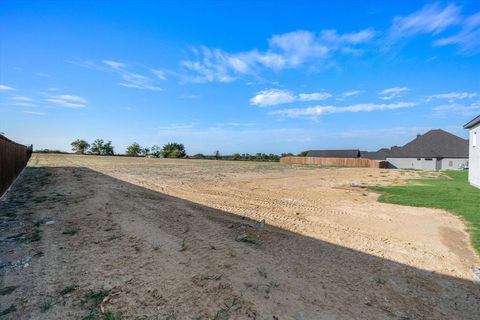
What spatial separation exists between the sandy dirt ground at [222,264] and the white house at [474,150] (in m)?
9.43

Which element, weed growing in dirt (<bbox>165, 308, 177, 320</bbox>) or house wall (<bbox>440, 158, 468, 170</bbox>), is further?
house wall (<bbox>440, 158, 468, 170</bbox>)

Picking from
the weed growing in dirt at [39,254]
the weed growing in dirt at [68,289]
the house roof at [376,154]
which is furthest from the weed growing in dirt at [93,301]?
the house roof at [376,154]

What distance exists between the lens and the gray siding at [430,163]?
3593 cm

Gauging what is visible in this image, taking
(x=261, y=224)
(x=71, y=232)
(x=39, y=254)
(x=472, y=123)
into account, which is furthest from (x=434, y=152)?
(x=39, y=254)

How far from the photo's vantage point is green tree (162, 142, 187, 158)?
5766 centimetres

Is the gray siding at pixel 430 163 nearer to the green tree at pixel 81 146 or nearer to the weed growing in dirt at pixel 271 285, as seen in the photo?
the weed growing in dirt at pixel 271 285

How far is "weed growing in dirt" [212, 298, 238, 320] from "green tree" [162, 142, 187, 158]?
56289 millimetres

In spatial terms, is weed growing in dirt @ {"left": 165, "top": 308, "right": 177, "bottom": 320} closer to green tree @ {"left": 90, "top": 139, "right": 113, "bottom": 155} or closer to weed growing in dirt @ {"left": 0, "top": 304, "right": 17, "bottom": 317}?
weed growing in dirt @ {"left": 0, "top": 304, "right": 17, "bottom": 317}

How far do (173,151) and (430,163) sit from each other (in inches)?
1811

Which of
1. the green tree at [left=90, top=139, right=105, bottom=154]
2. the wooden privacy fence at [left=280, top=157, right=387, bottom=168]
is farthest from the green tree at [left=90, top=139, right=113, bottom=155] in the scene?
the wooden privacy fence at [left=280, top=157, right=387, bottom=168]

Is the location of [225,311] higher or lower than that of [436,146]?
lower

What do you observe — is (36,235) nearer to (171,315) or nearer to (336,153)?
(171,315)

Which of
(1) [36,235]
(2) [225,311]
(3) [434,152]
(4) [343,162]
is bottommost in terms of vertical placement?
(2) [225,311]

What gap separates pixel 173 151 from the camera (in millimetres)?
58094
